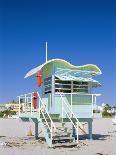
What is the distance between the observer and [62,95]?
20891 millimetres

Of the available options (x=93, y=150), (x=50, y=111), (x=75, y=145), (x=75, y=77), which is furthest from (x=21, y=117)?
(x=93, y=150)

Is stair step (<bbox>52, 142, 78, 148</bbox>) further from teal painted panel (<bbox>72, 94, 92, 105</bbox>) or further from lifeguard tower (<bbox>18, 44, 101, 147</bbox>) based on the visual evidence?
teal painted panel (<bbox>72, 94, 92, 105</bbox>)

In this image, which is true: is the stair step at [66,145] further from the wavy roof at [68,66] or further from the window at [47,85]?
the wavy roof at [68,66]

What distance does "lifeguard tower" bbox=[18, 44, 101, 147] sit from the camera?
66.2 ft

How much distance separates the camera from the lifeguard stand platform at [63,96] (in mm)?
20172

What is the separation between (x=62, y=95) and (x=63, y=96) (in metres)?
0.08

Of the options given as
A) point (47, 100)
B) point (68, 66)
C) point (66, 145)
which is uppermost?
point (68, 66)

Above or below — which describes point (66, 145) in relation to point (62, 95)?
below

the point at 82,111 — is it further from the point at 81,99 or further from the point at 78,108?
the point at 81,99

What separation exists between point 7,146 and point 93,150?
4071 mm

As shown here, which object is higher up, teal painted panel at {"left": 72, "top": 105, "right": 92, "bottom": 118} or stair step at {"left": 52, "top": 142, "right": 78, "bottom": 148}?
teal painted panel at {"left": 72, "top": 105, "right": 92, "bottom": 118}

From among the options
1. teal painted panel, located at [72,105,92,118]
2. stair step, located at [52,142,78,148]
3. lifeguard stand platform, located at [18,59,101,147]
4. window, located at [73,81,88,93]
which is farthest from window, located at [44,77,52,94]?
stair step, located at [52,142,78,148]

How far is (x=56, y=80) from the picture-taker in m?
21.2

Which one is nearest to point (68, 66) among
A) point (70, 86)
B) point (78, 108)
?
point (70, 86)
